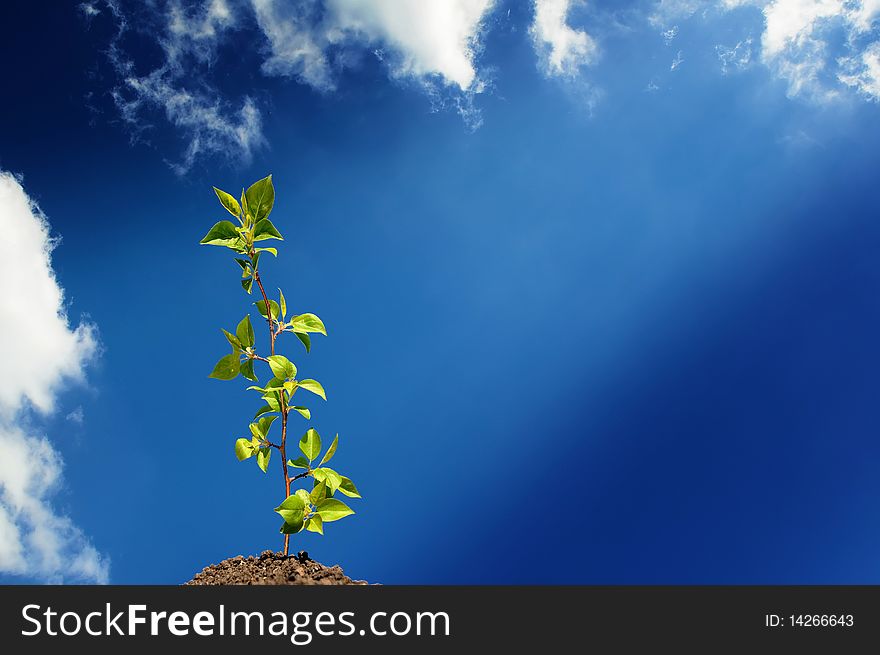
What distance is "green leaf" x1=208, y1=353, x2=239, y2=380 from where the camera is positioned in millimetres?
1504

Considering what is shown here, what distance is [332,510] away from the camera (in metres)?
1.55

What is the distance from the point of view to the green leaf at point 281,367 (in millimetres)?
1545

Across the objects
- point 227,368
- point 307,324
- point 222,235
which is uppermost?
point 222,235

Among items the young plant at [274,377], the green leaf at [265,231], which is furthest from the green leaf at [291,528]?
the green leaf at [265,231]

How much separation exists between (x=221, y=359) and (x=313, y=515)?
0.49m

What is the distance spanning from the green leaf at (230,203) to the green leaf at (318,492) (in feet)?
2.60

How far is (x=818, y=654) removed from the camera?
1.14 meters

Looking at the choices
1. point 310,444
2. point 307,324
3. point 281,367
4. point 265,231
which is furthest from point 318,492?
point 265,231

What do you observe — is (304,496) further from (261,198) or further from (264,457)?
(261,198)

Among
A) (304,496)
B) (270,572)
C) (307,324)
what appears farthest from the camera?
(307,324)

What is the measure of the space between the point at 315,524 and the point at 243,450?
29cm

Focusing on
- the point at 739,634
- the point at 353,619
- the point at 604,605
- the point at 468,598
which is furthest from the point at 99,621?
the point at 739,634

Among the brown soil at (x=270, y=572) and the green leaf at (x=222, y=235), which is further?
the green leaf at (x=222, y=235)

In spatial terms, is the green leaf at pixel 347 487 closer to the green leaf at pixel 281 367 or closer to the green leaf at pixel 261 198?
the green leaf at pixel 281 367
